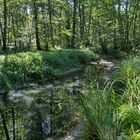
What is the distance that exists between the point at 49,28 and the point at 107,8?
27.6ft

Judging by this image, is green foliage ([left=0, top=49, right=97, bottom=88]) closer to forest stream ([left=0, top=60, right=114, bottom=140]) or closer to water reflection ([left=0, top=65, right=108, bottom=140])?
forest stream ([left=0, top=60, right=114, bottom=140])

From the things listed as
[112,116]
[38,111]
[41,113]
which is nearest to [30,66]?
[38,111]

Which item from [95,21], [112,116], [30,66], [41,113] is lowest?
[41,113]

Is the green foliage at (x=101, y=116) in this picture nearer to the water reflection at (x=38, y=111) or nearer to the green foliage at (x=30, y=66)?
the water reflection at (x=38, y=111)

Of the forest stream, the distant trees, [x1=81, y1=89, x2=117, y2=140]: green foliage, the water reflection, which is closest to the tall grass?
[x1=81, y1=89, x2=117, y2=140]: green foliage

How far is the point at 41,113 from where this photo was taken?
8.78 meters

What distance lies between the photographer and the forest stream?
707 centimetres

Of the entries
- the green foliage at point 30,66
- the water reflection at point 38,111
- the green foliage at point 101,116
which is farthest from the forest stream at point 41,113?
the green foliage at point 30,66

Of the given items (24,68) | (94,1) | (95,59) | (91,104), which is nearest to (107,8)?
(94,1)

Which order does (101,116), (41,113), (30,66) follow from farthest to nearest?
(30,66)
(41,113)
(101,116)

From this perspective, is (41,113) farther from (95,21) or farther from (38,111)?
(95,21)

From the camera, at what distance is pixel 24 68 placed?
47.3 ft

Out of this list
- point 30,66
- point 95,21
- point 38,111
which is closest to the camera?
point 38,111

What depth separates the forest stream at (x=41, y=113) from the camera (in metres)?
7.07
